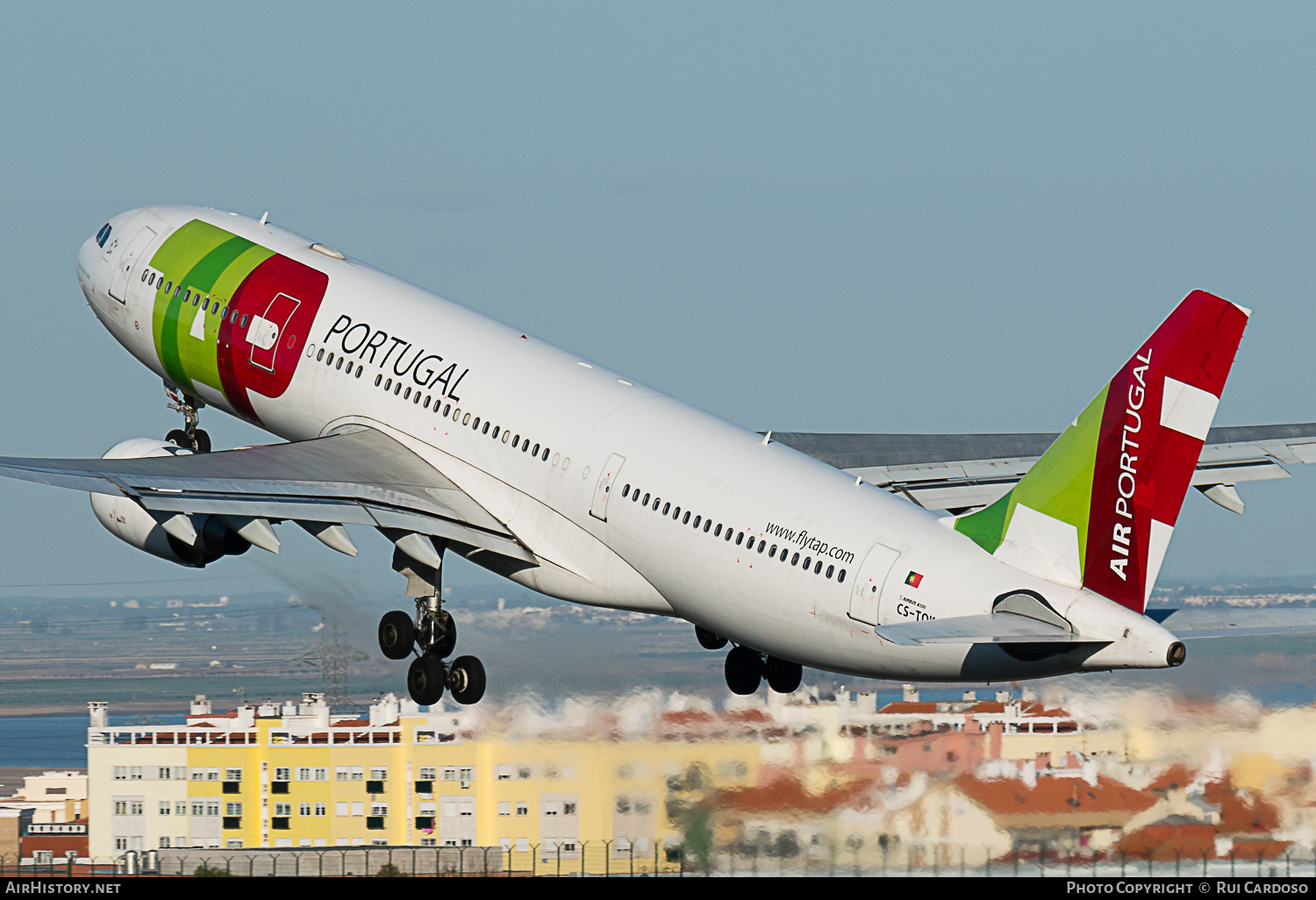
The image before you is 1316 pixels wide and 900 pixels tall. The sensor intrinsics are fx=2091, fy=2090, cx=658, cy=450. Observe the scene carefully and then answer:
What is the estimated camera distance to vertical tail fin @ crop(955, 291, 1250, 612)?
27859 millimetres

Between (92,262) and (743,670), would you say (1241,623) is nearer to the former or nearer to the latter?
(743,670)

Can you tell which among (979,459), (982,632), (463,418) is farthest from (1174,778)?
(463,418)

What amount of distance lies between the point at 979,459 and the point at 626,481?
8726mm

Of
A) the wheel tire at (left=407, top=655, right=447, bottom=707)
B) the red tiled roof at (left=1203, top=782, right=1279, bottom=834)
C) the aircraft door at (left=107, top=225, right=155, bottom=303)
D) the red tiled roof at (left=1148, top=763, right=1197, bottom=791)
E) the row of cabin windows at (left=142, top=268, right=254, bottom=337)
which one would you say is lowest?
the red tiled roof at (left=1203, top=782, right=1279, bottom=834)

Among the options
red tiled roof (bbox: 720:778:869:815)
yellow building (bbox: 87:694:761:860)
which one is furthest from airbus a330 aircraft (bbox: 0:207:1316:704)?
yellow building (bbox: 87:694:761:860)

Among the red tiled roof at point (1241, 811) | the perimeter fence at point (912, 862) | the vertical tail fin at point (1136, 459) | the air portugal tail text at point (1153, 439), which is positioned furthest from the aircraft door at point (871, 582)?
the red tiled roof at point (1241, 811)

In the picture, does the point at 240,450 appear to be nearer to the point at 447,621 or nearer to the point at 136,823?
the point at 447,621

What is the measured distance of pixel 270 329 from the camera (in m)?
40.9

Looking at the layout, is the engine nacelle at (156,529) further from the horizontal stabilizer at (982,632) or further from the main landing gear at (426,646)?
the horizontal stabilizer at (982,632)

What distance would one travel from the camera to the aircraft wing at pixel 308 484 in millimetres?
34531

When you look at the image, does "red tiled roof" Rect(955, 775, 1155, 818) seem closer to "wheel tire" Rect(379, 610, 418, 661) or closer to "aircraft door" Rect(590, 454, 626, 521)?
"aircraft door" Rect(590, 454, 626, 521)

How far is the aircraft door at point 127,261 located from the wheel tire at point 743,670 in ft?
49.6

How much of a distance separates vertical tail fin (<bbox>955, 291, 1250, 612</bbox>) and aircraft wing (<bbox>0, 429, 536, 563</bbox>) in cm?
1110
